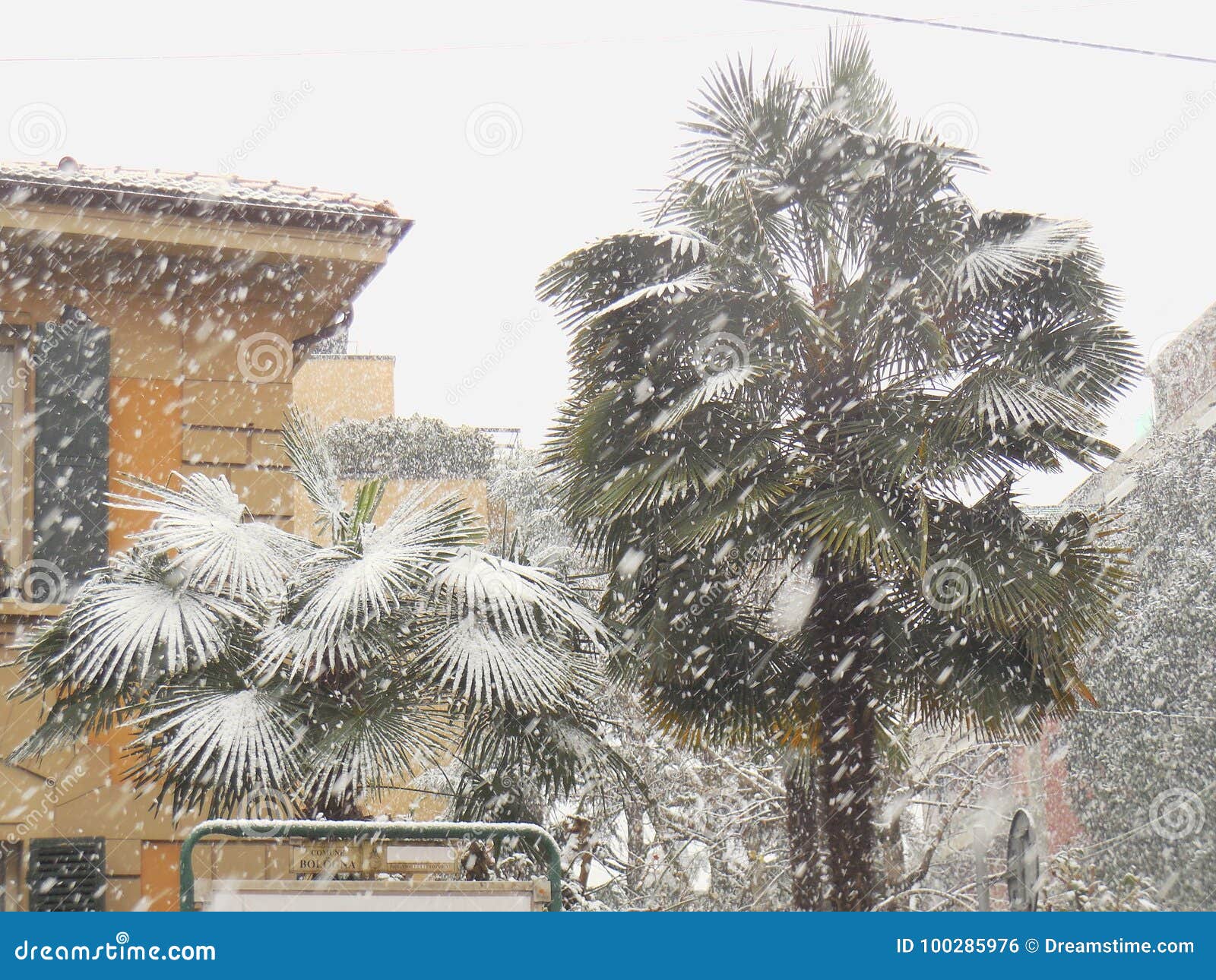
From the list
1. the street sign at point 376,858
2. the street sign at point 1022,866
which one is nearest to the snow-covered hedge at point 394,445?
the street sign at point 1022,866

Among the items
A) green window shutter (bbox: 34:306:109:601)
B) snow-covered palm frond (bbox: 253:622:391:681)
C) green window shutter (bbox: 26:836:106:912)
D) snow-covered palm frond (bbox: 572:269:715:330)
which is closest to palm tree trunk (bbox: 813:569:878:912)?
snow-covered palm frond (bbox: 572:269:715:330)

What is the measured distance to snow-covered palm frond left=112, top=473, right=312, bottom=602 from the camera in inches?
261

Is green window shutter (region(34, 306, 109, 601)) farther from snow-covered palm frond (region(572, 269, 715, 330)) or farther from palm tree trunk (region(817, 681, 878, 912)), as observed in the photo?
palm tree trunk (region(817, 681, 878, 912))

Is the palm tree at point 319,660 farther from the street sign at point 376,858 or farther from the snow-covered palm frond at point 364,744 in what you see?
the street sign at point 376,858

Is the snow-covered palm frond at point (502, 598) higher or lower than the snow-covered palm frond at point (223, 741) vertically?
higher

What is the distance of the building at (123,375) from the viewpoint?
7.88m

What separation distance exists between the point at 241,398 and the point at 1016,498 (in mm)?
5045

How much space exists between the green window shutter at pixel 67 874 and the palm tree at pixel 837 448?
3.38 m

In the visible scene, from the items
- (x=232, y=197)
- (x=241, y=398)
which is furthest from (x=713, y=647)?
(x=232, y=197)

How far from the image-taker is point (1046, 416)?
26.0ft

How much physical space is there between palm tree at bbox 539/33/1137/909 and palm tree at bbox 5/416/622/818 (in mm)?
1442

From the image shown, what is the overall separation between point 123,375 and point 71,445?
606 mm
